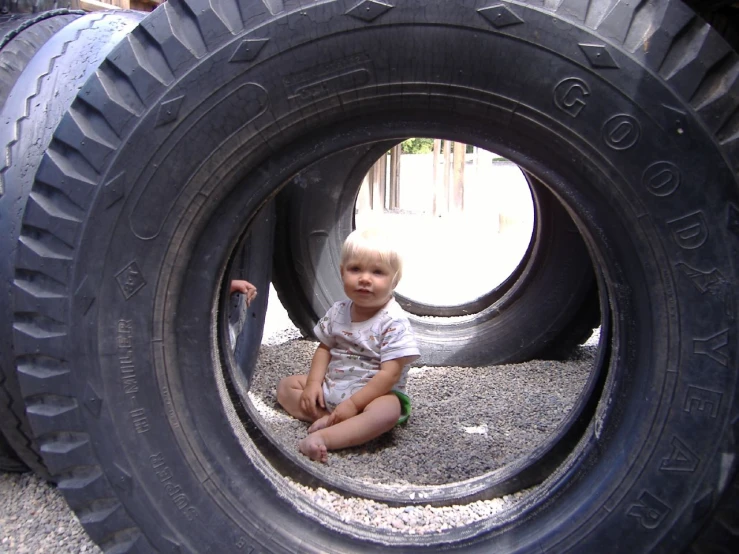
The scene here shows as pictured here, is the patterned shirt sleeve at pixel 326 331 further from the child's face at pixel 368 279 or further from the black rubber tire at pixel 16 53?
the black rubber tire at pixel 16 53

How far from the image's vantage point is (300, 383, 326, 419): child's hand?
7.44ft

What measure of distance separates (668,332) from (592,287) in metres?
1.62

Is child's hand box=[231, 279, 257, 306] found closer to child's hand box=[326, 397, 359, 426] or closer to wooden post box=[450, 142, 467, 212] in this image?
child's hand box=[326, 397, 359, 426]

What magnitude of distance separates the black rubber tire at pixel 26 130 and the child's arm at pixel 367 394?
861 millimetres

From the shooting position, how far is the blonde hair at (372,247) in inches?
85.4

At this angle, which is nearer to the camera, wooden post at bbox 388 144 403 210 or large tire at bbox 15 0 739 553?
large tire at bbox 15 0 739 553

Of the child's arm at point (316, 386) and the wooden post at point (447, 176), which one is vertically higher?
the wooden post at point (447, 176)

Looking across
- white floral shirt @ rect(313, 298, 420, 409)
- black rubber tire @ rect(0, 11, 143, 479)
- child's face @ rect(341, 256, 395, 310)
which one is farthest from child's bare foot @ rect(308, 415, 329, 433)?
black rubber tire @ rect(0, 11, 143, 479)

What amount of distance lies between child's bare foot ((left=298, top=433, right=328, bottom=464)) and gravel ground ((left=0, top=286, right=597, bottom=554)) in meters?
0.04

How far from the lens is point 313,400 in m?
2.26

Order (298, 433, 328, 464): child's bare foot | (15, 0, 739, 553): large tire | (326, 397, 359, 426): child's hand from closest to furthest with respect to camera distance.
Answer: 1. (15, 0, 739, 553): large tire
2. (298, 433, 328, 464): child's bare foot
3. (326, 397, 359, 426): child's hand

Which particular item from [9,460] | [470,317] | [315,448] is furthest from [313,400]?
[470,317]

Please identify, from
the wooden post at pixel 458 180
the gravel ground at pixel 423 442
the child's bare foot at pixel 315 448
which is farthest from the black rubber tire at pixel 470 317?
the wooden post at pixel 458 180

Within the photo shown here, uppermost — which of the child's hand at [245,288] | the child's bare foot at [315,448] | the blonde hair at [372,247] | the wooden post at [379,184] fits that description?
the wooden post at [379,184]
